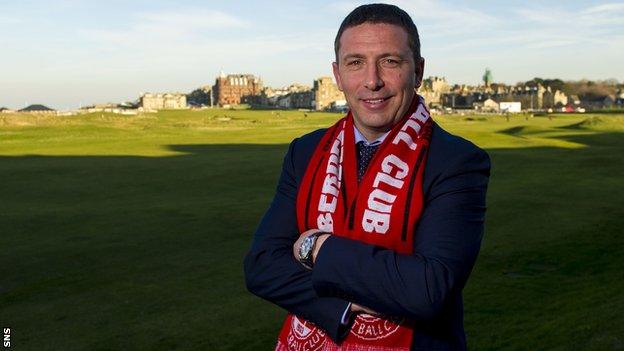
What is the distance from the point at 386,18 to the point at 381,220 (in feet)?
3.07

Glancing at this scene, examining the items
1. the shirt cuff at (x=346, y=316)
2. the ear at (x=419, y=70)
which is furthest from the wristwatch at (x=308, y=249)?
the ear at (x=419, y=70)

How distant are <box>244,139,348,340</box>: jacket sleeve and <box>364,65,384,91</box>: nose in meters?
0.63

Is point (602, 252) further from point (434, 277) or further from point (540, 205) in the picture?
point (434, 277)

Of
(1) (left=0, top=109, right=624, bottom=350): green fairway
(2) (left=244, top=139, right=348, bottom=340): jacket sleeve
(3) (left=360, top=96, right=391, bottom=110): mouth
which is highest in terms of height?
(3) (left=360, top=96, right=391, bottom=110): mouth

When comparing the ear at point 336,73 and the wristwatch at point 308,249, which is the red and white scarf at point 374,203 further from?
the ear at point 336,73

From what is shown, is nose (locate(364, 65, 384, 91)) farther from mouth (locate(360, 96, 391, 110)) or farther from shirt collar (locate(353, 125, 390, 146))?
shirt collar (locate(353, 125, 390, 146))

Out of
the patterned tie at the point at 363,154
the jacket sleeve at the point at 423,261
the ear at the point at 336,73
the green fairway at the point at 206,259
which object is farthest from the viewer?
the green fairway at the point at 206,259

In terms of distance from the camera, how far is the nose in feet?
11.0

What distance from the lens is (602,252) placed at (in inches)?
614

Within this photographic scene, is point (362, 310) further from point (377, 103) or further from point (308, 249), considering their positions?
point (377, 103)

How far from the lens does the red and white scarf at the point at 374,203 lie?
10.4 ft

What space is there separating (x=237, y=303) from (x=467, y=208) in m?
8.99

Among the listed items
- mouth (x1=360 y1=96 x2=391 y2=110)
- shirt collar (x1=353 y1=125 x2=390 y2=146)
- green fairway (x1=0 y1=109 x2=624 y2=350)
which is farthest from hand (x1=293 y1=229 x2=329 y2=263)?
green fairway (x1=0 y1=109 x2=624 y2=350)

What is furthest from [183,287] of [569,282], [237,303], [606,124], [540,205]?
[606,124]
